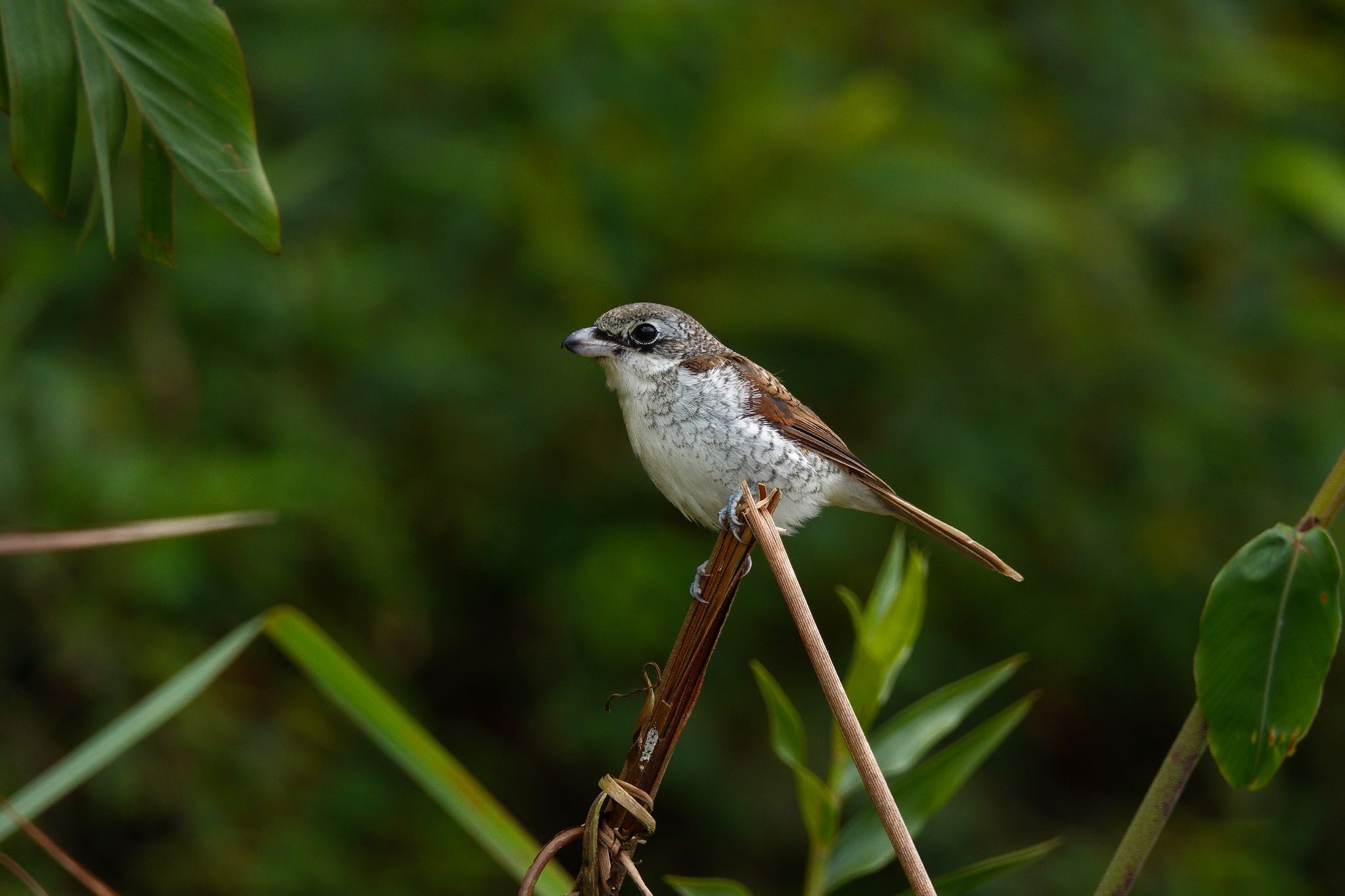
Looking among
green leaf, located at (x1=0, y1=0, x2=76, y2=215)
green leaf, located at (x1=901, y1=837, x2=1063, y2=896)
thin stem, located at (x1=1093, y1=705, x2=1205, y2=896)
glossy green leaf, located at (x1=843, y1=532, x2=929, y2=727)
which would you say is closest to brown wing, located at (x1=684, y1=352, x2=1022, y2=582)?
glossy green leaf, located at (x1=843, y1=532, x2=929, y2=727)

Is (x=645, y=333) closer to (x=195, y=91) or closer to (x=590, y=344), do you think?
(x=590, y=344)

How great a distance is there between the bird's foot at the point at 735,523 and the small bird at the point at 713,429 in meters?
0.22

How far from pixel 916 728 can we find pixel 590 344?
1.18 meters

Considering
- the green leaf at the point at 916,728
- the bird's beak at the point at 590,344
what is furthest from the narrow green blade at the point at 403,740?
the bird's beak at the point at 590,344

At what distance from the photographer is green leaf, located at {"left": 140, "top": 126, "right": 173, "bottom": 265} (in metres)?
1.35

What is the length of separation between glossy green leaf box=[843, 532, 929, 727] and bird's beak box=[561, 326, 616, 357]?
954 millimetres

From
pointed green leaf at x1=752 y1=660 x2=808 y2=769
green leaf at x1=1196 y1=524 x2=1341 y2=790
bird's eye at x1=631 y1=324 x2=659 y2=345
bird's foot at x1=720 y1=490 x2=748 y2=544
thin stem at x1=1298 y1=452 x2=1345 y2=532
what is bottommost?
pointed green leaf at x1=752 y1=660 x2=808 y2=769

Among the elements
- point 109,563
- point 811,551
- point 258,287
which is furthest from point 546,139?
point 109,563

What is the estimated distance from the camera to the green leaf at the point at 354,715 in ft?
5.53

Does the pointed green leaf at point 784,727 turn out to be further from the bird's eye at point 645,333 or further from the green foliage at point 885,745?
the bird's eye at point 645,333

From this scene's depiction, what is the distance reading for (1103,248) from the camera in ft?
13.7

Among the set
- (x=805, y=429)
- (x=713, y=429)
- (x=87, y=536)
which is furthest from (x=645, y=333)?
(x=87, y=536)

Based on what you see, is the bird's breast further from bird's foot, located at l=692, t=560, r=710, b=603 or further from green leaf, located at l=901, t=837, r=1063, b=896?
green leaf, located at l=901, t=837, r=1063, b=896

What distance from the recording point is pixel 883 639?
1827 millimetres
